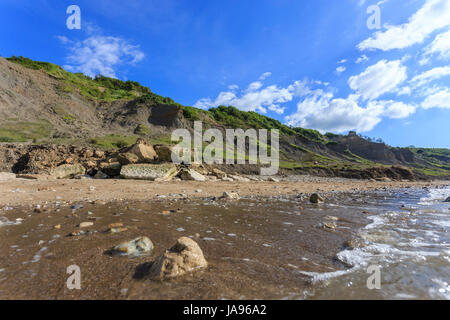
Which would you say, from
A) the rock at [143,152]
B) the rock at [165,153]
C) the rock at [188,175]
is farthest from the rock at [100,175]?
the rock at [188,175]

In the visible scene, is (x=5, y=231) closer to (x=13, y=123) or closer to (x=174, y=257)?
(x=174, y=257)

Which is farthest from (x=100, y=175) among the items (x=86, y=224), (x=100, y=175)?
(x=86, y=224)

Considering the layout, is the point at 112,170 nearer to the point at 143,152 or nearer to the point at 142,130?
the point at 143,152

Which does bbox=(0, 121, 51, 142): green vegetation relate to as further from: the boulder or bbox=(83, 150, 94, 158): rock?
the boulder

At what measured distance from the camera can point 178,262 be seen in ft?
9.45

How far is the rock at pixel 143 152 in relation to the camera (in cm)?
1853

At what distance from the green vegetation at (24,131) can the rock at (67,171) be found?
14.9 metres

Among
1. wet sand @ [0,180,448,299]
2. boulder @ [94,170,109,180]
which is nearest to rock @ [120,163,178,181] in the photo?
boulder @ [94,170,109,180]

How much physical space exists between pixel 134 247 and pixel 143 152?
53.7ft

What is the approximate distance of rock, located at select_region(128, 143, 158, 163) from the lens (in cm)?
1853

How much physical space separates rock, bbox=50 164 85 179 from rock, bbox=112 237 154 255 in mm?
14848
